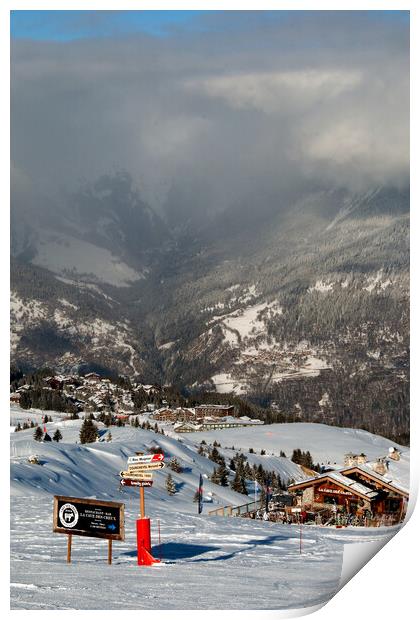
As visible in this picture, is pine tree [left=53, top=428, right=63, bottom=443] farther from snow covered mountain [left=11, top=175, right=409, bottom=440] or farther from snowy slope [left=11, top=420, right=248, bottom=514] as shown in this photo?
snow covered mountain [left=11, top=175, right=409, bottom=440]

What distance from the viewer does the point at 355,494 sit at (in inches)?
478

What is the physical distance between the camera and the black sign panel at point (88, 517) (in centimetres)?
1078

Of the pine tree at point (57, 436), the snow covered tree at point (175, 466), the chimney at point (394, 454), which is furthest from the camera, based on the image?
the chimney at point (394, 454)

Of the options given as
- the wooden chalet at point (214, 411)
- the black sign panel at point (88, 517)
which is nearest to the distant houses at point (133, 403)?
the wooden chalet at point (214, 411)

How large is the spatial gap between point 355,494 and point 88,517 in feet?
9.22

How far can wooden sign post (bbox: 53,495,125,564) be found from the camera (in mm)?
10773

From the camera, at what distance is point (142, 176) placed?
57.1ft

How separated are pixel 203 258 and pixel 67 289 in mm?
5528

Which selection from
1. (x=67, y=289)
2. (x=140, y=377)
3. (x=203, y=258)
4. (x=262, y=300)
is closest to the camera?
(x=140, y=377)

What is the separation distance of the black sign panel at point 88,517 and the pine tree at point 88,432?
187 centimetres

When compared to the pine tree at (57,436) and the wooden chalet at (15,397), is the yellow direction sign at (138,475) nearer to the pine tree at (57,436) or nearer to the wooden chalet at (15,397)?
the pine tree at (57,436)
